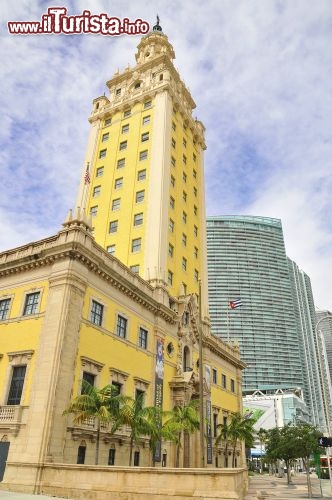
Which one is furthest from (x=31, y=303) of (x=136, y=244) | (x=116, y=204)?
(x=116, y=204)

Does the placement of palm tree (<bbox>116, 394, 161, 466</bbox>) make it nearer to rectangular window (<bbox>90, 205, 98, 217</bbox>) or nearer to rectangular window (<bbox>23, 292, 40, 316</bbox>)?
rectangular window (<bbox>23, 292, 40, 316</bbox>)

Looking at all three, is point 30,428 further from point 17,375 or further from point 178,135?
point 178,135

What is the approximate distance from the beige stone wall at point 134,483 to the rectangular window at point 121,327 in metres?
11.8

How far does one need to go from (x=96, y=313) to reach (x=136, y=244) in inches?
573

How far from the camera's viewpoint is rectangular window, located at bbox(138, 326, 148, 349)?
35406 millimetres

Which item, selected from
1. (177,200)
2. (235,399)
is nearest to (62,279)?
(177,200)

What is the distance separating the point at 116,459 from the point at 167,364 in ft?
35.8

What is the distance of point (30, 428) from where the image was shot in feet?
79.3

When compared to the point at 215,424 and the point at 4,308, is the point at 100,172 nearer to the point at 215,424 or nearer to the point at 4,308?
the point at 4,308

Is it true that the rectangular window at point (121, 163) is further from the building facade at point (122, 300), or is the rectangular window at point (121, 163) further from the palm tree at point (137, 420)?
the palm tree at point (137, 420)

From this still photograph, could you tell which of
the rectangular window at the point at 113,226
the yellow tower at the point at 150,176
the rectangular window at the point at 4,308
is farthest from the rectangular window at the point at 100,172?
the rectangular window at the point at 4,308

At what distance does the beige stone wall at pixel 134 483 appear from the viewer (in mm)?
17547

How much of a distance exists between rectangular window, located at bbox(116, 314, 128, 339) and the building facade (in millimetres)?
149

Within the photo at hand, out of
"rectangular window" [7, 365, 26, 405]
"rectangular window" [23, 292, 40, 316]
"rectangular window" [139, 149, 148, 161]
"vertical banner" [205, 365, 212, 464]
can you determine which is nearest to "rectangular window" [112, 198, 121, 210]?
"rectangular window" [139, 149, 148, 161]
